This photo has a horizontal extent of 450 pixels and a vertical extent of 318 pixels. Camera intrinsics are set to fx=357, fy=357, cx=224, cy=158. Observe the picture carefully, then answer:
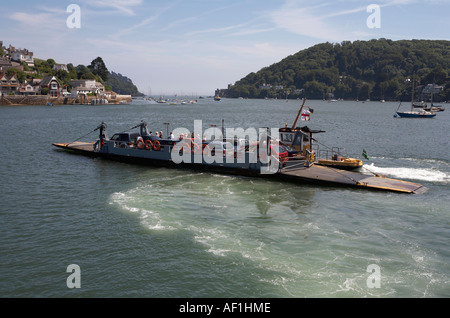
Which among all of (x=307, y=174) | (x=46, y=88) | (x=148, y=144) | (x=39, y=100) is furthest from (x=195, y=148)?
(x=46, y=88)

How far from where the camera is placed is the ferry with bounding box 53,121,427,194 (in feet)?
89.6

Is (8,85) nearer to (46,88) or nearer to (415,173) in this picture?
(46,88)

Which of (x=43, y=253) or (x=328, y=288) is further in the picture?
(x=43, y=253)

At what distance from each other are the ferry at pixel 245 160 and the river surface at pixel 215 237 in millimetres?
843

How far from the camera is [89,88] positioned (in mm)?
177875

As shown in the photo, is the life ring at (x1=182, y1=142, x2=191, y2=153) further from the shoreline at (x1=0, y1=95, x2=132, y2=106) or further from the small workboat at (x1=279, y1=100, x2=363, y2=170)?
the shoreline at (x1=0, y1=95, x2=132, y2=106)

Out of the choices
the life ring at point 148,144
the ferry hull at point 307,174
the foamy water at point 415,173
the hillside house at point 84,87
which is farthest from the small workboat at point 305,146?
the hillside house at point 84,87

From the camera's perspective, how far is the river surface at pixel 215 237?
1373cm

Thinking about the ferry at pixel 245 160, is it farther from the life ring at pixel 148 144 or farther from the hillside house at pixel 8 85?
the hillside house at pixel 8 85

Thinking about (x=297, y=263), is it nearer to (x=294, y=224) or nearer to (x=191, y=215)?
(x=294, y=224)

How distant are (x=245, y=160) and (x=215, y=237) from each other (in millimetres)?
13137

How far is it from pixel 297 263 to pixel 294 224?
15.8 feet

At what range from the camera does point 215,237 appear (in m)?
17.9
